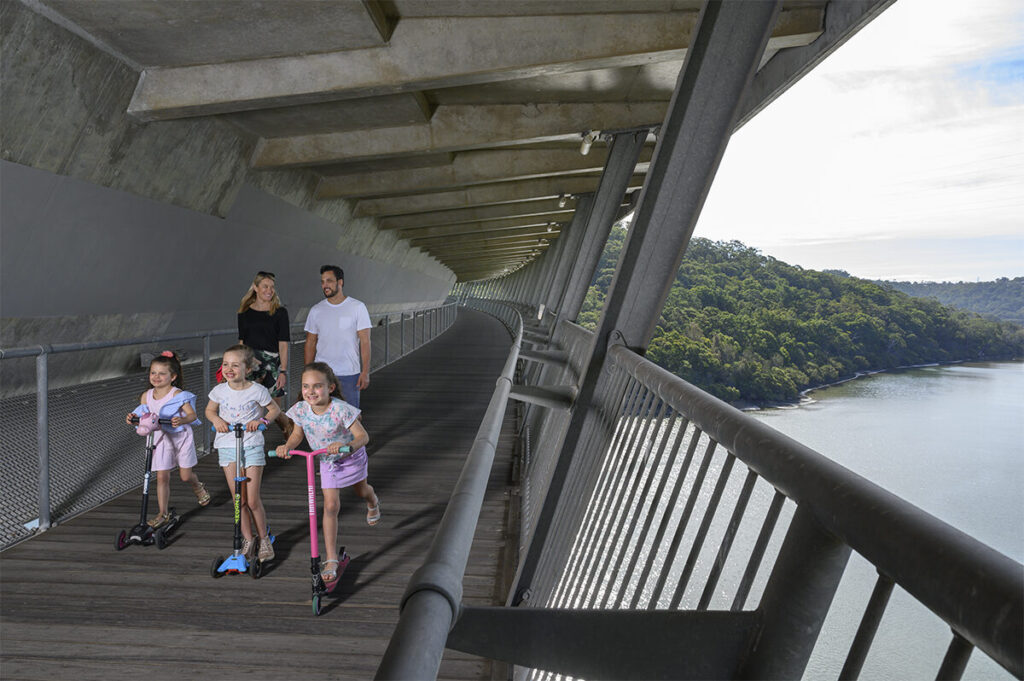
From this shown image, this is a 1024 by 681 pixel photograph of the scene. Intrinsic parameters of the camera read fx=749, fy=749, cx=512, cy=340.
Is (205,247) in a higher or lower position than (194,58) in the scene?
lower

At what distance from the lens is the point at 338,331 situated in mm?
6445

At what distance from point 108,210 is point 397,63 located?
4285 millimetres

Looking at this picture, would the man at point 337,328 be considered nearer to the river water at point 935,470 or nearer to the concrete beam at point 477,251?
the river water at point 935,470

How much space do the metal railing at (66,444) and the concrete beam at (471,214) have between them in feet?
41.6

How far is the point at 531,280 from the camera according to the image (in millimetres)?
52438

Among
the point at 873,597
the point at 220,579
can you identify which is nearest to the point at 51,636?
the point at 220,579

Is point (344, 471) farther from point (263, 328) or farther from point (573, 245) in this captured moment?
point (573, 245)

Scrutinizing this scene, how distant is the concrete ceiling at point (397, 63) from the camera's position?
305 inches

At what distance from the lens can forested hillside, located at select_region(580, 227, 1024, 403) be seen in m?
4.32

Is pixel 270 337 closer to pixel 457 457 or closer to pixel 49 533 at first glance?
pixel 49 533

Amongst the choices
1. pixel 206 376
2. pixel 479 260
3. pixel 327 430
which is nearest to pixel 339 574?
pixel 327 430

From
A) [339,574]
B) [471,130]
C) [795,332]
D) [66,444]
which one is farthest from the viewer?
[471,130]

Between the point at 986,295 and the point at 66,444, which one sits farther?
the point at 66,444

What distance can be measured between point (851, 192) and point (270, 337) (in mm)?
4763
